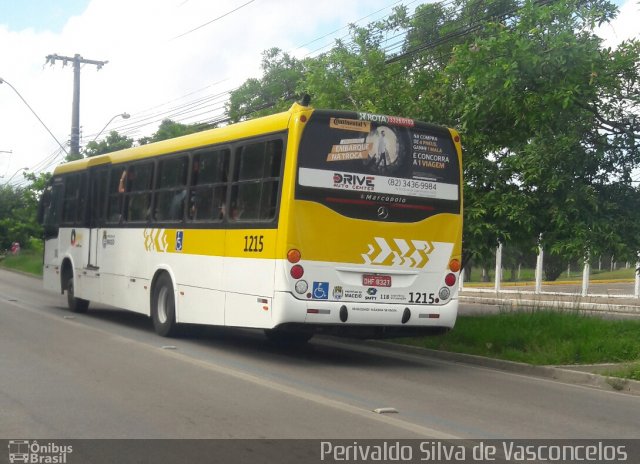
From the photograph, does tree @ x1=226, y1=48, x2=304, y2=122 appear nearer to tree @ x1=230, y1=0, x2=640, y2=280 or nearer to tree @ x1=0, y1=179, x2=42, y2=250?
tree @ x1=0, y1=179, x2=42, y2=250

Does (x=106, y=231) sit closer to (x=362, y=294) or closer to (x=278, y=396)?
(x=362, y=294)

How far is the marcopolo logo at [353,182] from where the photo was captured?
12086 millimetres

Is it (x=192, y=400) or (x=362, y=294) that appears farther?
(x=362, y=294)

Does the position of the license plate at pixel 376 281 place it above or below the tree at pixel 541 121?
below

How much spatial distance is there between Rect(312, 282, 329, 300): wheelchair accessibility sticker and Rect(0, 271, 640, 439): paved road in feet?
3.30

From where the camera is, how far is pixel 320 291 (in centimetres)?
1192

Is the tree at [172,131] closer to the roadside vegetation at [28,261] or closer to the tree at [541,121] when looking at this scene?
the roadside vegetation at [28,261]

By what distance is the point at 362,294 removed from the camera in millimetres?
12164

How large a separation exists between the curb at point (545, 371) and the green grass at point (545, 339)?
192 millimetres

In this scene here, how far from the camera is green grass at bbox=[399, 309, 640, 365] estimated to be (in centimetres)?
1288

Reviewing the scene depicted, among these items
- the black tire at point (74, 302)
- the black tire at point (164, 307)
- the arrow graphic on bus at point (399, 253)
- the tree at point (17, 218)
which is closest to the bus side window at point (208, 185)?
the black tire at point (164, 307)
